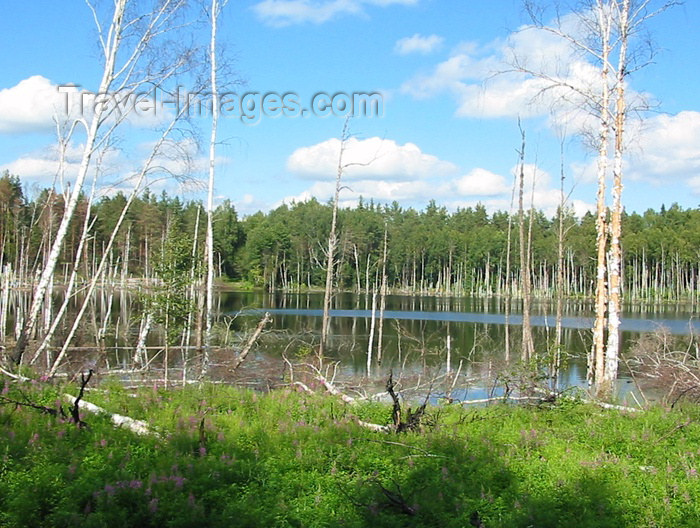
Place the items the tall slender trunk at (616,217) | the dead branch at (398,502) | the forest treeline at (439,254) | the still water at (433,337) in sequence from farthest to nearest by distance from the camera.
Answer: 1. the forest treeline at (439,254)
2. the still water at (433,337)
3. the tall slender trunk at (616,217)
4. the dead branch at (398,502)

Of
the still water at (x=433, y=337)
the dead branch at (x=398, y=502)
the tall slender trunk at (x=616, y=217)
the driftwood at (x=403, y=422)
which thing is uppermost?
the tall slender trunk at (x=616, y=217)

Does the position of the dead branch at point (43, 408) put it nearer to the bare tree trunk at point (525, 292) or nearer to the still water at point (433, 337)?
the still water at point (433, 337)

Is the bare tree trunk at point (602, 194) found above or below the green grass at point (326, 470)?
above

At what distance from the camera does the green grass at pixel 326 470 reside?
4.85m

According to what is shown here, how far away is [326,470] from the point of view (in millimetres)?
5961

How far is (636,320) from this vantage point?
4781 cm

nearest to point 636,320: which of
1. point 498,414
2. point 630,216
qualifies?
point 498,414

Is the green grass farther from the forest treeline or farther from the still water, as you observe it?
the forest treeline

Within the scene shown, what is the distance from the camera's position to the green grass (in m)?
4.85

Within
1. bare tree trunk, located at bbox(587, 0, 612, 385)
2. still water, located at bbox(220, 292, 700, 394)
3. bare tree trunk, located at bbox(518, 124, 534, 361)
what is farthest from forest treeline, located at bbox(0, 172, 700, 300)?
bare tree trunk, located at bbox(587, 0, 612, 385)

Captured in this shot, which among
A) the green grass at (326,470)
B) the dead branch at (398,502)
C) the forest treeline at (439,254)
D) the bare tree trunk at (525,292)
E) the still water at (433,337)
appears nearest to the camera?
the green grass at (326,470)

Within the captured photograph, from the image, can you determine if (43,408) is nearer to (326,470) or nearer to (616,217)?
(326,470)

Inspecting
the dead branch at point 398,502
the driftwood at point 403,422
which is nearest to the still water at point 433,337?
the driftwood at point 403,422

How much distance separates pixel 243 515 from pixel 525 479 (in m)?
2.90
